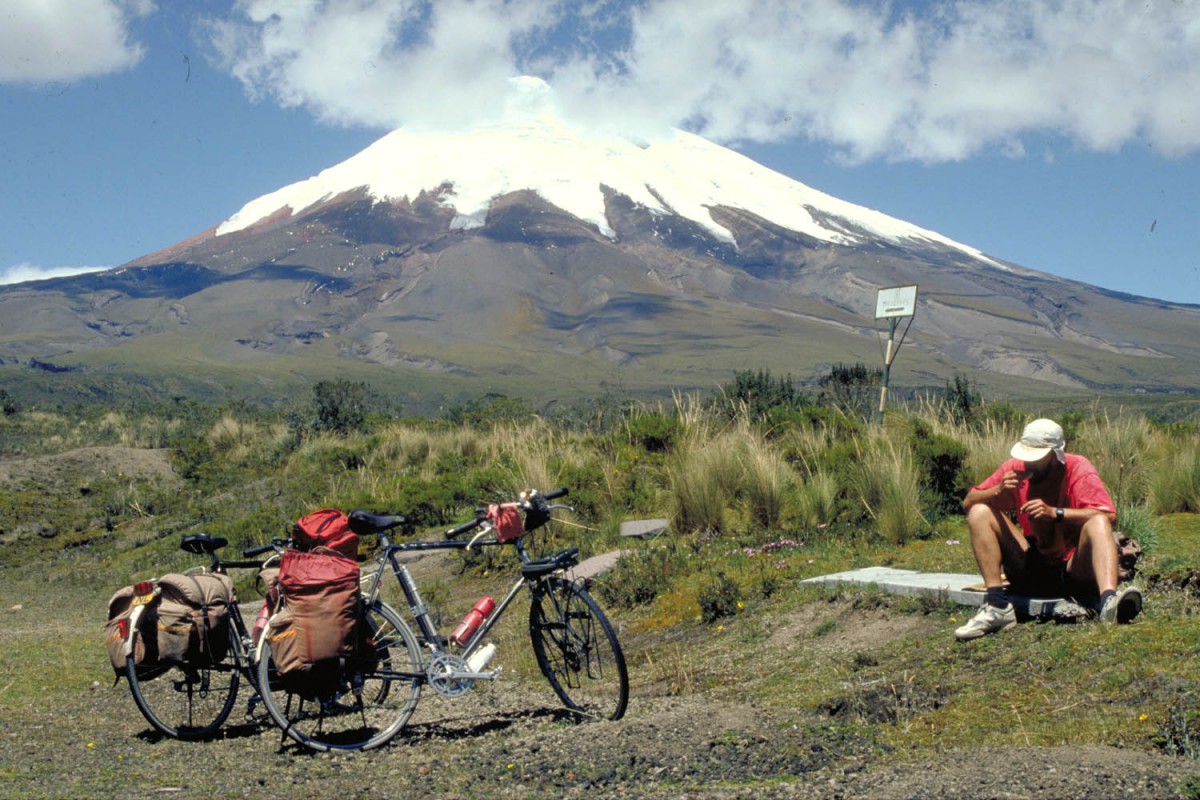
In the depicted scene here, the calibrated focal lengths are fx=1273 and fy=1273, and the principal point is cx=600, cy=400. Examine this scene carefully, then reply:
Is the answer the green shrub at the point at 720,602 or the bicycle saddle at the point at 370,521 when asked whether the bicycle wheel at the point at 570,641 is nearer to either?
the bicycle saddle at the point at 370,521

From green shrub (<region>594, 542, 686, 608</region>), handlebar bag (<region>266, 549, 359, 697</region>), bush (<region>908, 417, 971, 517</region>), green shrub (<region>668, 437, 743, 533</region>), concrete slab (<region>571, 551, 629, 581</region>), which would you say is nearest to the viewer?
handlebar bag (<region>266, 549, 359, 697</region>)

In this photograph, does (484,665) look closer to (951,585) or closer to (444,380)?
(951,585)

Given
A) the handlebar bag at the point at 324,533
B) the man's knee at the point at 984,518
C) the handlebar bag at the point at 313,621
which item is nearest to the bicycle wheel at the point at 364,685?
the handlebar bag at the point at 313,621

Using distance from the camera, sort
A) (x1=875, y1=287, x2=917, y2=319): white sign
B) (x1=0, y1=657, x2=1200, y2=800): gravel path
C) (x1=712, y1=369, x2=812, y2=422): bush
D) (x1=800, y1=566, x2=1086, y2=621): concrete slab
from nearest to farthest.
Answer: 1. (x1=0, y1=657, x2=1200, y2=800): gravel path
2. (x1=800, y1=566, x2=1086, y2=621): concrete slab
3. (x1=875, y1=287, x2=917, y2=319): white sign
4. (x1=712, y1=369, x2=812, y2=422): bush

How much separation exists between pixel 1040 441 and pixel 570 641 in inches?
103

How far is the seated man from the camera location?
639 cm

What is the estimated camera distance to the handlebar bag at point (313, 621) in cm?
577

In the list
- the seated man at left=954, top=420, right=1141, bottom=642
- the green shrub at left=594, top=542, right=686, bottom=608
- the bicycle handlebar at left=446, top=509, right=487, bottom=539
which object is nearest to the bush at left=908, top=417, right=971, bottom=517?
the green shrub at left=594, top=542, right=686, bottom=608

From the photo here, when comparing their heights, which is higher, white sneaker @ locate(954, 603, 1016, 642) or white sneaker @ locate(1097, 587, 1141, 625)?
white sneaker @ locate(1097, 587, 1141, 625)

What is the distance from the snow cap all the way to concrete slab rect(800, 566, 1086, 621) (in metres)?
0.75

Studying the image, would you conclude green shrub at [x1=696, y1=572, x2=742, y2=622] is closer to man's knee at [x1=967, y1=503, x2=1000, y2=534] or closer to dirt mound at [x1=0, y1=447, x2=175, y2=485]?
man's knee at [x1=967, y1=503, x2=1000, y2=534]

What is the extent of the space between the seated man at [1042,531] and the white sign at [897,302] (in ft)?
29.6

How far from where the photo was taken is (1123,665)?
5602 mm

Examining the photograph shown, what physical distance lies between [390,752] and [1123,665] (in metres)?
3.31
